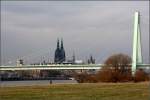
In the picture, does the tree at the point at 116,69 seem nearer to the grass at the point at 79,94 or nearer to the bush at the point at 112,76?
the bush at the point at 112,76

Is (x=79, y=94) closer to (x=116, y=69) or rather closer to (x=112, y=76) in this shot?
(x=112, y=76)

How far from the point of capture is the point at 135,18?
227 feet

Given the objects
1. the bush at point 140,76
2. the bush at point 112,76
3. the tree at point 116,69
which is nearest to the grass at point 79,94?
the bush at point 140,76

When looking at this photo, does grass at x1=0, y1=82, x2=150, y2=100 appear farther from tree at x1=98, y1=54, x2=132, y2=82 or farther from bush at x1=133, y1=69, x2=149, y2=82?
tree at x1=98, y1=54, x2=132, y2=82

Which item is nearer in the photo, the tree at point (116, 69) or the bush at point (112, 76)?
the bush at point (112, 76)

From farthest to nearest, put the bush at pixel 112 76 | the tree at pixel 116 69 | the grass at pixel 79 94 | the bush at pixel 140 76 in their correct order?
the tree at pixel 116 69
the bush at pixel 112 76
the bush at pixel 140 76
the grass at pixel 79 94

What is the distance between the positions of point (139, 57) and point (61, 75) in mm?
45807

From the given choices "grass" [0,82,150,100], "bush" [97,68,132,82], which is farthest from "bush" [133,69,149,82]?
"grass" [0,82,150,100]

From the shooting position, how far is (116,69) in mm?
70000

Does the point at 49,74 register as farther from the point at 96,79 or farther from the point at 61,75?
the point at 96,79

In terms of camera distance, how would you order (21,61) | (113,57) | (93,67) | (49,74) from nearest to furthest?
(113,57) → (93,67) → (21,61) → (49,74)

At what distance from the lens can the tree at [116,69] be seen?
66.9 m

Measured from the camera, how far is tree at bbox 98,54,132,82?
66938 mm

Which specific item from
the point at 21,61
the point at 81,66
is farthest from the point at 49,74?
the point at 81,66
